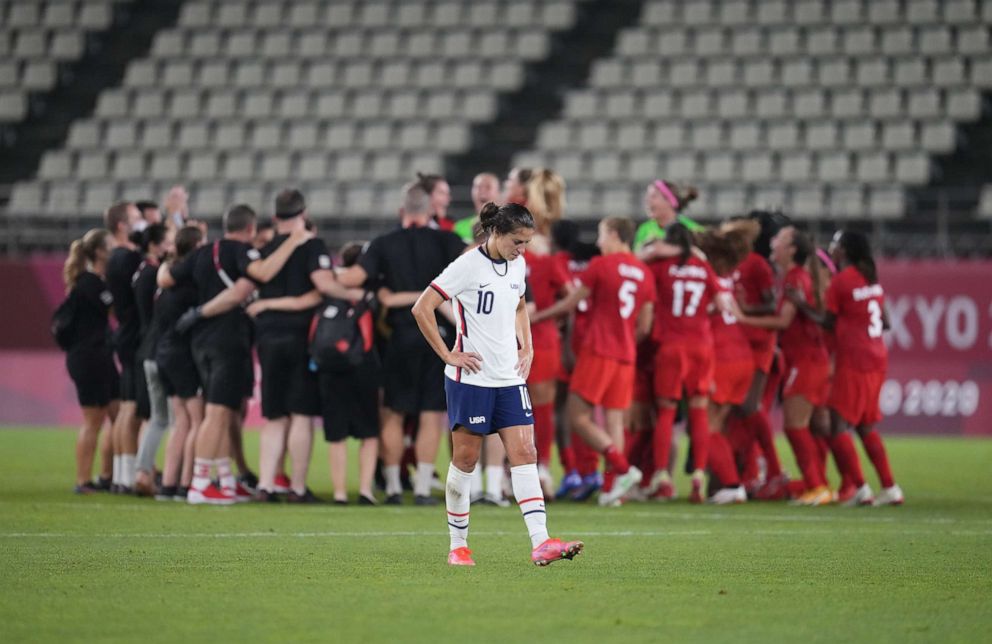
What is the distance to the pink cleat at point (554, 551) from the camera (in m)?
8.01

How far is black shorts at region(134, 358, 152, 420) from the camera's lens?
1347 centimetres

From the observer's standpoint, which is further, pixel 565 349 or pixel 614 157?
pixel 614 157

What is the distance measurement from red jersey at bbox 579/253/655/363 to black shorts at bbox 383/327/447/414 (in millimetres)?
1340

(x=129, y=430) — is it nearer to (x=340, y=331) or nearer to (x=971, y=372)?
(x=340, y=331)

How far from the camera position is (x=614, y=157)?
27.1 meters

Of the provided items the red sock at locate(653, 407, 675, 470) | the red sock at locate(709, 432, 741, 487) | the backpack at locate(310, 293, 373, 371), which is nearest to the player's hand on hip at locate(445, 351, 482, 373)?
the backpack at locate(310, 293, 373, 371)

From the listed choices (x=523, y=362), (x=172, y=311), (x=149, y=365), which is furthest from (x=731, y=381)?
(x=523, y=362)

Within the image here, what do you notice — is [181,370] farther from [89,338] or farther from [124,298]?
[89,338]

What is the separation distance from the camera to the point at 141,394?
1352 cm

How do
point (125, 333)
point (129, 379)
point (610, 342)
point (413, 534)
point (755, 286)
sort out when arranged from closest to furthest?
point (413, 534) < point (610, 342) < point (129, 379) < point (125, 333) < point (755, 286)

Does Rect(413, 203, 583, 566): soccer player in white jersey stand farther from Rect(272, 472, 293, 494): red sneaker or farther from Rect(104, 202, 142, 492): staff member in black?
Rect(104, 202, 142, 492): staff member in black

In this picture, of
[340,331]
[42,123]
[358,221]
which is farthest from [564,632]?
[42,123]

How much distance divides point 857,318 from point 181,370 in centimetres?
571

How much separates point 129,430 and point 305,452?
6.28ft
